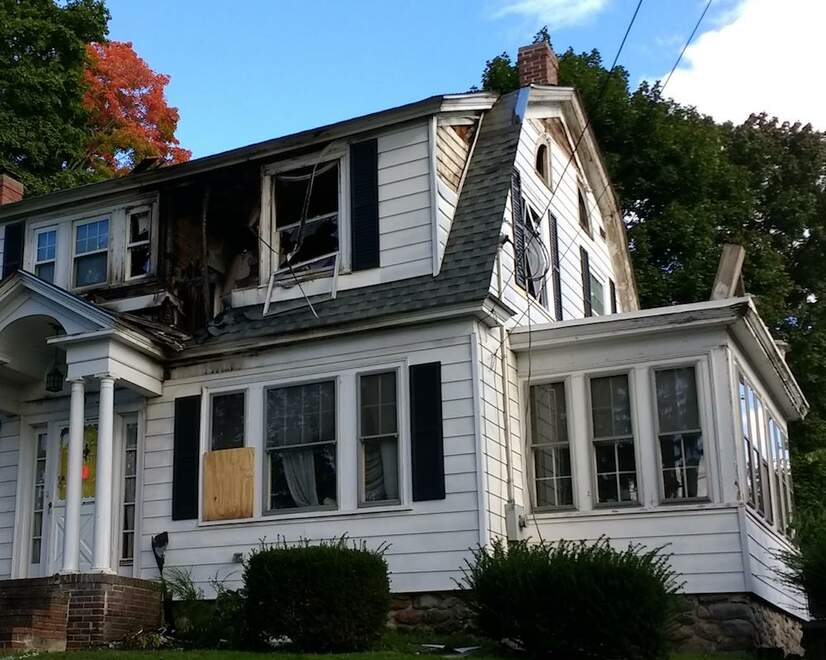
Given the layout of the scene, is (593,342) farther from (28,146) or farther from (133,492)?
(28,146)

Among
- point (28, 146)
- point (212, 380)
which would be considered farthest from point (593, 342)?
point (28, 146)

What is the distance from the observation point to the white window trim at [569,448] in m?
14.2

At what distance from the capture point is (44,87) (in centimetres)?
3147

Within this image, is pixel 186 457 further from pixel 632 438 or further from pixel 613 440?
pixel 632 438

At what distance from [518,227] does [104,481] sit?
6.74 meters

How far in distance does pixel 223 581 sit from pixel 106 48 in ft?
88.1

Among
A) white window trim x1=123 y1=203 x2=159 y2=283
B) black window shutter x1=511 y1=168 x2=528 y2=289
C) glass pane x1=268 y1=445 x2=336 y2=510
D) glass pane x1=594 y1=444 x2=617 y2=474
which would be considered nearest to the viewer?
glass pane x1=594 y1=444 x2=617 y2=474

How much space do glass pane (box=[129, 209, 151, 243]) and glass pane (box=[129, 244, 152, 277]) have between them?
0.15 meters

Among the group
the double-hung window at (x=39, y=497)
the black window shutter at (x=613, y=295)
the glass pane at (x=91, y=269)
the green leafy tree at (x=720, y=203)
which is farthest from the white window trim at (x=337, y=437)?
the green leafy tree at (x=720, y=203)

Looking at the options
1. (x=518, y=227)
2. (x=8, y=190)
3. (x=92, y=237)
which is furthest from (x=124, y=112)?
(x=518, y=227)

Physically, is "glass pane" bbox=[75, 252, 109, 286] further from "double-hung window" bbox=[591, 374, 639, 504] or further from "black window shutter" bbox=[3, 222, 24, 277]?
"double-hung window" bbox=[591, 374, 639, 504]

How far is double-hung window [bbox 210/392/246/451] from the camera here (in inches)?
587

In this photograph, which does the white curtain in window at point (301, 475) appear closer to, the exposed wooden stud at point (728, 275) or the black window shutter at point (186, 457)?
the black window shutter at point (186, 457)

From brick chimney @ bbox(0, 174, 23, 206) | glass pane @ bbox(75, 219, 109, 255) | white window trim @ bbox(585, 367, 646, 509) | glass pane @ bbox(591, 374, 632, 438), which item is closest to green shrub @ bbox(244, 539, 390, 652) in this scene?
white window trim @ bbox(585, 367, 646, 509)
